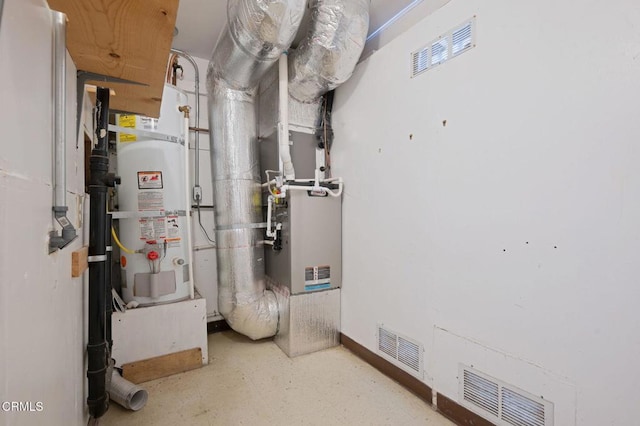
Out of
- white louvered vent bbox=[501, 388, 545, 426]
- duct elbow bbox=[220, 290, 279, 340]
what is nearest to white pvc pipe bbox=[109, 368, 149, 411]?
duct elbow bbox=[220, 290, 279, 340]

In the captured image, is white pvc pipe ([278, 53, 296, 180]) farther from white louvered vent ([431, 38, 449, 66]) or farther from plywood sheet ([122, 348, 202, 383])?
A: plywood sheet ([122, 348, 202, 383])

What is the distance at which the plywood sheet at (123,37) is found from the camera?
0.84 meters

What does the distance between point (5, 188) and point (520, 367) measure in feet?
6.36

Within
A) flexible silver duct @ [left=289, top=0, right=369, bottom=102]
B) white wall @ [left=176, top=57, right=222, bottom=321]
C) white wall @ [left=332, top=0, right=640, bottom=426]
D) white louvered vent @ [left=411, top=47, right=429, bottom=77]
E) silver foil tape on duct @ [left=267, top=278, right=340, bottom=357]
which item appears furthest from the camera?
white wall @ [left=176, top=57, right=222, bottom=321]

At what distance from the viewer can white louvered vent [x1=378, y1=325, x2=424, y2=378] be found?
72.6 inches

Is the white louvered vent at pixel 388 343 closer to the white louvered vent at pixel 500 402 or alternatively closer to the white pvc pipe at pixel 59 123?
the white louvered vent at pixel 500 402

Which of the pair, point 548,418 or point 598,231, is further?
point 548,418

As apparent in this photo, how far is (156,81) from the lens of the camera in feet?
4.26

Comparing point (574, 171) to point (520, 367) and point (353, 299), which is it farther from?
point (353, 299)

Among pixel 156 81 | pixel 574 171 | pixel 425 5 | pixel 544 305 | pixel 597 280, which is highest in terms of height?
pixel 425 5

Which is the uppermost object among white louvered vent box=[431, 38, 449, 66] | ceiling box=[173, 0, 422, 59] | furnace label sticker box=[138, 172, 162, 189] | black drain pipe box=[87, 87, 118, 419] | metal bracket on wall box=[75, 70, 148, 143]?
ceiling box=[173, 0, 422, 59]

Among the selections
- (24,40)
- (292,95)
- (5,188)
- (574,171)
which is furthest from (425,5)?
(5,188)

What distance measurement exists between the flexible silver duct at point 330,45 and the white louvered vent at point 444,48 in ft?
1.43

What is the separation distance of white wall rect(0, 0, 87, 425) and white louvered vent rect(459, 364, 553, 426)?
178 cm
